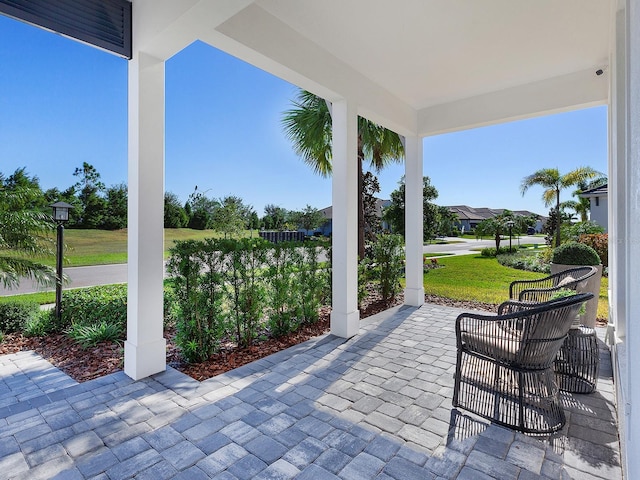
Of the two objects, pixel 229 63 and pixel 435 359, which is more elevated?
pixel 229 63

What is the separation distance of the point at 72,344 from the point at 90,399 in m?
1.73

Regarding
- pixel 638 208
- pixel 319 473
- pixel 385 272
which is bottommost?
pixel 319 473

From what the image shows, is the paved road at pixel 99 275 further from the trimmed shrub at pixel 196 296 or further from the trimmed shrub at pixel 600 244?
the trimmed shrub at pixel 600 244

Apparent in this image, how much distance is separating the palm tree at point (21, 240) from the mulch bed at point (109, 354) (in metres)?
0.77

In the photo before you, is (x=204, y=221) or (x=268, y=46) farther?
(x=204, y=221)

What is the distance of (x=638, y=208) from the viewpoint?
29.4 inches

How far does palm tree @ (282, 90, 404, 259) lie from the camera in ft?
21.4

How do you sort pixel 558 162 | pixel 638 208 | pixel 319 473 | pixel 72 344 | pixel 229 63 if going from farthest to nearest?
pixel 558 162 < pixel 229 63 < pixel 72 344 < pixel 319 473 < pixel 638 208

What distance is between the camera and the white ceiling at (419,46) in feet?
10.1

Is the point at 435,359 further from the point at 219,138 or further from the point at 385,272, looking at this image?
the point at 219,138

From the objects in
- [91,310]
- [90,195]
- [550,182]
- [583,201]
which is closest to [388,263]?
[91,310]

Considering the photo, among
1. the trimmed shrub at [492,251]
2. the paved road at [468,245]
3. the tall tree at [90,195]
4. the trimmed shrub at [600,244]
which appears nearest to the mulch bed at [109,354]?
the tall tree at [90,195]

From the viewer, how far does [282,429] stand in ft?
7.82

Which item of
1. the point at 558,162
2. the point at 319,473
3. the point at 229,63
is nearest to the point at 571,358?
the point at 319,473
